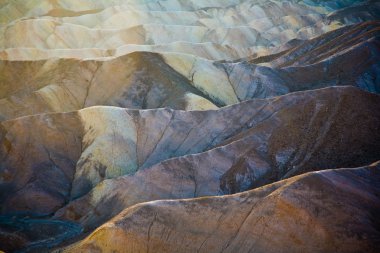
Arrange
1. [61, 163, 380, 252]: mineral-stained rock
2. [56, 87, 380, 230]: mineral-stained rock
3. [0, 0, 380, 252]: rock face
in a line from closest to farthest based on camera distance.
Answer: [61, 163, 380, 252]: mineral-stained rock → [0, 0, 380, 252]: rock face → [56, 87, 380, 230]: mineral-stained rock

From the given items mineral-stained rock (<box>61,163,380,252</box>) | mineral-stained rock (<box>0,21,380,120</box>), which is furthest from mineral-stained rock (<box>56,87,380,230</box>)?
mineral-stained rock (<box>0,21,380,120</box>)

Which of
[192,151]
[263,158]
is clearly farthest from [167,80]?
[263,158]

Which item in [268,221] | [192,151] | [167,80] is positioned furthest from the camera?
[167,80]

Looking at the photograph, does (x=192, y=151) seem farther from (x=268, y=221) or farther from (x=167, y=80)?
(x=268, y=221)

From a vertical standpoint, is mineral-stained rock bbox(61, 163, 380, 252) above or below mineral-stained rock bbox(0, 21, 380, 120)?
above

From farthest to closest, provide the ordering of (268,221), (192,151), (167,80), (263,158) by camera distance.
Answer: (167,80)
(192,151)
(263,158)
(268,221)

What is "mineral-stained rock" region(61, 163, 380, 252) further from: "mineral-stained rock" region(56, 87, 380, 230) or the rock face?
"mineral-stained rock" region(56, 87, 380, 230)

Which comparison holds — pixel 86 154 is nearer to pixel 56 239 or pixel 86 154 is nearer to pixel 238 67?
pixel 56 239

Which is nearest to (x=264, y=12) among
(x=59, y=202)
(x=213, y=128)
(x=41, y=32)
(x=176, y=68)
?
(x=41, y=32)
